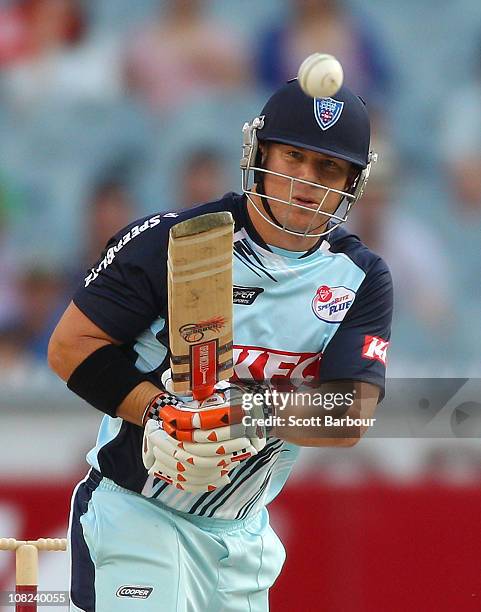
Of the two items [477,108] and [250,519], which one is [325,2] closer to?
[477,108]

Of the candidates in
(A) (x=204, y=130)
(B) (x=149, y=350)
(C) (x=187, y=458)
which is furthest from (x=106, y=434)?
(A) (x=204, y=130)

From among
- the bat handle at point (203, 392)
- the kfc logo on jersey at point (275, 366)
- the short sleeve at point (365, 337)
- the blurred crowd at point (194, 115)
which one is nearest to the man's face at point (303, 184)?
the short sleeve at point (365, 337)

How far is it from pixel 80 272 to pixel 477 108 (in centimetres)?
244

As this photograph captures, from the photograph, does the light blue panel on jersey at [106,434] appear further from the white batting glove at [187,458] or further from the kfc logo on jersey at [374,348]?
the kfc logo on jersey at [374,348]

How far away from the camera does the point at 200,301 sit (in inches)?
99.7

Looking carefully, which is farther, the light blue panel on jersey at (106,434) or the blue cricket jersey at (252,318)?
the light blue panel on jersey at (106,434)

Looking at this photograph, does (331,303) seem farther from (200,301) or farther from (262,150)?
(200,301)

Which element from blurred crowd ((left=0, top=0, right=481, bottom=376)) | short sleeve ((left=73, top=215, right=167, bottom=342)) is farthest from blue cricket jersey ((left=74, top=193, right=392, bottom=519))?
blurred crowd ((left=0, top=0, right=481, bottom=376))

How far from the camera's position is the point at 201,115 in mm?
6605

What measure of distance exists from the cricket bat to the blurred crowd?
3645 millimetres

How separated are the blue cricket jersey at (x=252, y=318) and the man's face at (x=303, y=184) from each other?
12cm

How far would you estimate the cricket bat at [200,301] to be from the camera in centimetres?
248

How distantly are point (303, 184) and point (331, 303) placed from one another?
0.34 meters

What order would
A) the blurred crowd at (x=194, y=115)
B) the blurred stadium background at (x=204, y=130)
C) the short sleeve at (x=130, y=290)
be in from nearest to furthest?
the short sleeve at (x=130, y=290) < the blurred stadium background at (x=204, y=130) < the blurred crowd at (x=194, y=115)
